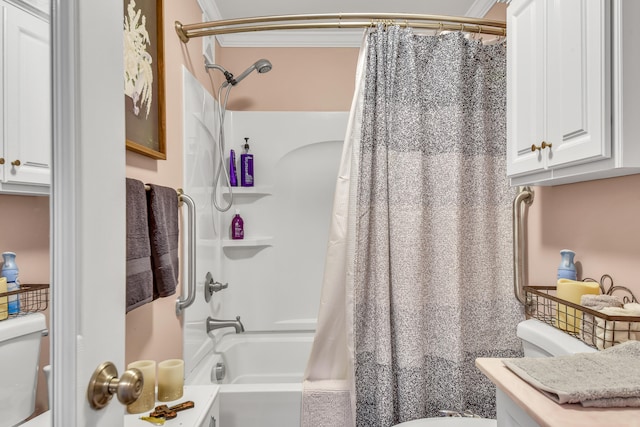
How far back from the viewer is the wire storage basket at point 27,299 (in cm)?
46

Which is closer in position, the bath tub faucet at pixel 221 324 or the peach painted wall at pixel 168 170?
the peach painted wall at pixel 168 170

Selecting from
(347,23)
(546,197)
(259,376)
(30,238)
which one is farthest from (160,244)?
(259,376)

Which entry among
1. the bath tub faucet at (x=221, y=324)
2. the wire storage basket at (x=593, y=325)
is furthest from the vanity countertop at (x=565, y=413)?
the bath tub faucet at (x=221, y=324)

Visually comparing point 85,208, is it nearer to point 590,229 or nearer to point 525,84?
point 525,84

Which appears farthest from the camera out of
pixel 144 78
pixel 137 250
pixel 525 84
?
pixel 144 78

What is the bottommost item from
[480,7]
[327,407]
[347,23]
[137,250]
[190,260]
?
[327,407]

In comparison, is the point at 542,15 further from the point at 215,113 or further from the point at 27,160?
the point at 215,113

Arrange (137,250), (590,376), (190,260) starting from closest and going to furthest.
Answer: (590,376) → (137,250) → (190,260)

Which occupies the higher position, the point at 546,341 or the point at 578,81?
the point at 578,81

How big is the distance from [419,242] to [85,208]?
138 centimetres

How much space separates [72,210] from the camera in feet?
1.97

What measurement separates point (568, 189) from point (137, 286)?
161 centimetres

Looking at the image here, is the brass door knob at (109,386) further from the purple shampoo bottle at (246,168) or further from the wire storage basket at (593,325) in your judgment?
the purple shampoo bottle at (246,168)

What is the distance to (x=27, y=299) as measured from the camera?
0.53 metres
